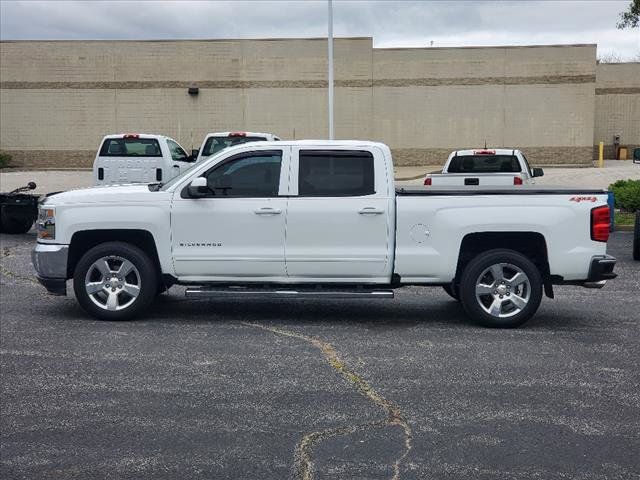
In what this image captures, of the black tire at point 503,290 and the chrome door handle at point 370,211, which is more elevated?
the chrome door handle at point 370,211

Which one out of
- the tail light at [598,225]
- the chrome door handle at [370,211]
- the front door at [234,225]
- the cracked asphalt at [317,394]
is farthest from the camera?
the front door at [234,225]

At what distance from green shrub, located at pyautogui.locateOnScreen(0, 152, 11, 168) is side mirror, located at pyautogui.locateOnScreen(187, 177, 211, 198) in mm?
33918

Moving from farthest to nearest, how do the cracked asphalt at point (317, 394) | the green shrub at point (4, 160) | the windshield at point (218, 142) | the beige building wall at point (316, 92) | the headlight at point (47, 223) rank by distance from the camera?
the green shrub at point (4, 160), the beige building wall at point (316, 92), the windshield at point (218, 142), the headlight at point (47, 223), the cracked asphalt at point (317, 394)

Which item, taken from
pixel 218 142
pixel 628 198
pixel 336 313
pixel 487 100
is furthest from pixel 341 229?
pixel 487 100

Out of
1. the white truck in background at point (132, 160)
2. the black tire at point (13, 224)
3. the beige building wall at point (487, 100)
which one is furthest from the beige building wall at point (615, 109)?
the black tire at point (13, 224)

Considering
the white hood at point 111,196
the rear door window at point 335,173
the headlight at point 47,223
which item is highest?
the rear door window at point 335,173

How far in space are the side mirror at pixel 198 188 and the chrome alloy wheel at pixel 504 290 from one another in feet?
9.62

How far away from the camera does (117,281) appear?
889cm

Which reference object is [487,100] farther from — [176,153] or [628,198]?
[176,153]

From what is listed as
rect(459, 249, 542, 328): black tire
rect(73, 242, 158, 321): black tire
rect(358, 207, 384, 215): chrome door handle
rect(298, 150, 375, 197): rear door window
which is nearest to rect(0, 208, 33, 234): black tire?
rect(73, 242, 158, 321): black tire

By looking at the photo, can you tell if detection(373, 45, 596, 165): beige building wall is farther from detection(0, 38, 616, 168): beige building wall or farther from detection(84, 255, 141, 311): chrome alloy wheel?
detection(84, 255, 141, 311): chrome alloy wheel

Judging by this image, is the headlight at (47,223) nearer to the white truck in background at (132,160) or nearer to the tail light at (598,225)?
the tail light at (598,225)

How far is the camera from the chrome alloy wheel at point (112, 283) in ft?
29.0

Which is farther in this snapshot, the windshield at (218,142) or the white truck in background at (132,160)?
the windshield at (218,142)
